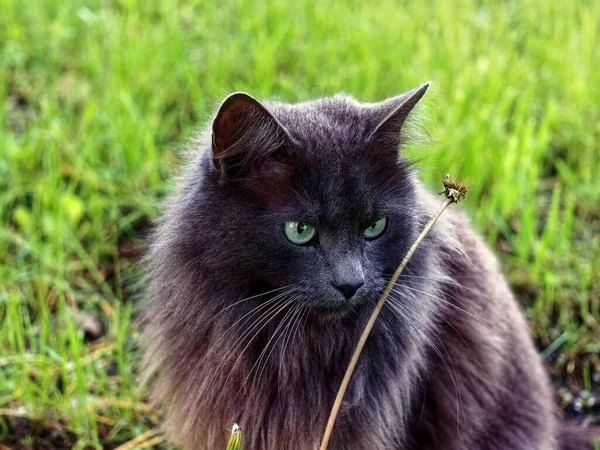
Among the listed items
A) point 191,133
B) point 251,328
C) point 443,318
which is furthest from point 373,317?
point 191,133

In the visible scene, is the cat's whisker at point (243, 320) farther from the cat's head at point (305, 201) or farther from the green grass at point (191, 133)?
the green grass at point (191, 133)

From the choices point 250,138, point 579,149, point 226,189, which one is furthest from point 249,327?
point 579,149

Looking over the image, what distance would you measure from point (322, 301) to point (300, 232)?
0.18 metres

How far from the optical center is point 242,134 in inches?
70.2

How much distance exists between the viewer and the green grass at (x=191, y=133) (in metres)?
2.79

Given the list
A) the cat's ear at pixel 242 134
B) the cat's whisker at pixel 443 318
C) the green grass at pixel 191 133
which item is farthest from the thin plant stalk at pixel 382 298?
the green grass at pixel 191 133

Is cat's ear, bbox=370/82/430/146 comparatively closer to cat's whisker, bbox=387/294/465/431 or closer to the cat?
the cat

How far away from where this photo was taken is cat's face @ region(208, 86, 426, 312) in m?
1.78

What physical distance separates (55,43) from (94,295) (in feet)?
5.46

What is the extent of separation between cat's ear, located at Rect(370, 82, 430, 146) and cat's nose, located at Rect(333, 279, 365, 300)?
0.37 metres

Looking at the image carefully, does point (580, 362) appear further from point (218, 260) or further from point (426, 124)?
point (218, 260)

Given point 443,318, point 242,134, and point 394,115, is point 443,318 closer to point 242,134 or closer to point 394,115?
point 394,115

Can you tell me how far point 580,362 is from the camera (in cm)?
302

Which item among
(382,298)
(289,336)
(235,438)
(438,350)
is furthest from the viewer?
(438,350)
